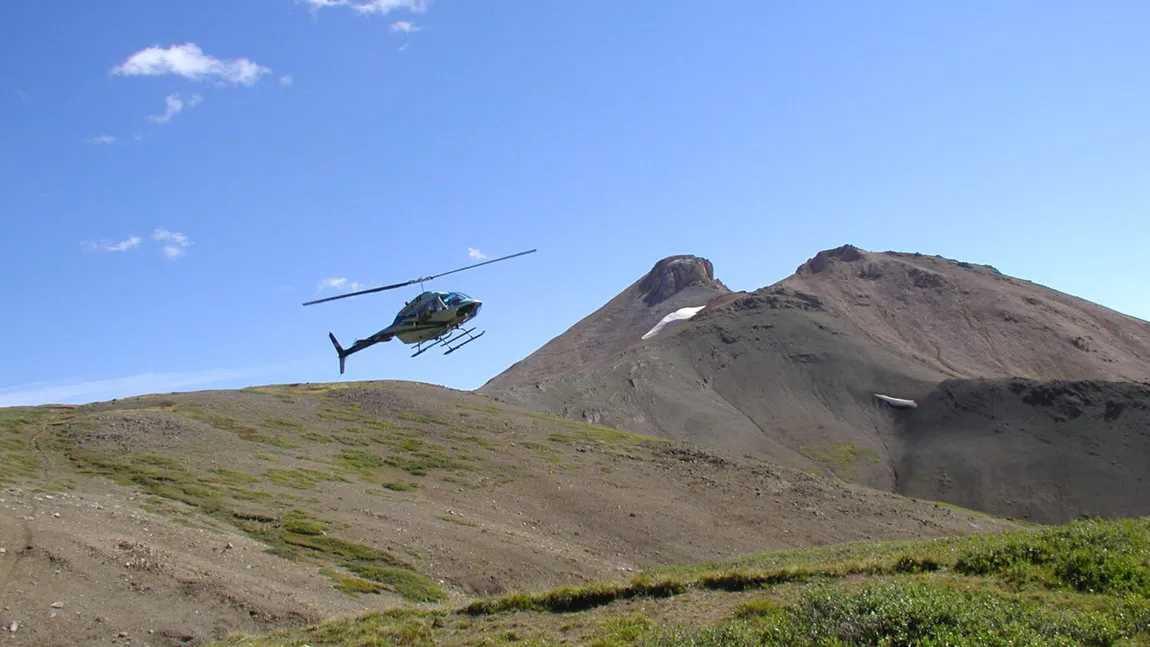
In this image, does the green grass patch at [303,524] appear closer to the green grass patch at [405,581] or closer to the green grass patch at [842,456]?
the green grass patch at [405,581]

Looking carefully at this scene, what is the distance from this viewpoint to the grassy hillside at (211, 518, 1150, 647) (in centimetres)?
1412

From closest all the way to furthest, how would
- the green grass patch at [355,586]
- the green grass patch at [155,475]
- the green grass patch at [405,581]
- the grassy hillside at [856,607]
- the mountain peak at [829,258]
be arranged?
the grassy hillside at [856,607]
the green grass patch at [355,586]
the green grass patch at [405,581]
the green grass patch at [155,475]
the mountain peak at [829,258]

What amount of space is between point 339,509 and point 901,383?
89.4 metres

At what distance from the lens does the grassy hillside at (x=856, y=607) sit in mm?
14125

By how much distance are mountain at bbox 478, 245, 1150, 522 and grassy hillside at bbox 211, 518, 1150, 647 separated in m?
80.4

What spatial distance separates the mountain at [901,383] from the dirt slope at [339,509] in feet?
57.2

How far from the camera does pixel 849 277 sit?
166500mm

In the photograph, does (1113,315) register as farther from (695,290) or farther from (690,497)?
(690,497)

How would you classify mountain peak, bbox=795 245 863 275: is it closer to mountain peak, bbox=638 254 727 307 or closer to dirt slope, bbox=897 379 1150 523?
mountain peak, bbox=638 254 727 307

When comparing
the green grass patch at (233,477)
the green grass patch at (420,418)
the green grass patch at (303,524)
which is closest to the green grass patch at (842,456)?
the green grass patch at (420,418)

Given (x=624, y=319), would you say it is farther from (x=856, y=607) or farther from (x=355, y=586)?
(x=856, y=607)

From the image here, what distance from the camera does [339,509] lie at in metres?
50.9

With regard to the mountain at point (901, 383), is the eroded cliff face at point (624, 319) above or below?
above

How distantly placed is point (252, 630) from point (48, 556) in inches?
325
